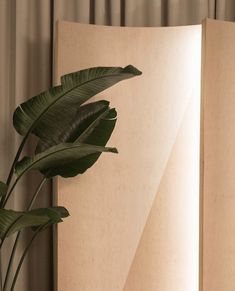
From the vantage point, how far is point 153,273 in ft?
5.53

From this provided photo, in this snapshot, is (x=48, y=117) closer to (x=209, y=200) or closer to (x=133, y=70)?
(x=133, y=70)

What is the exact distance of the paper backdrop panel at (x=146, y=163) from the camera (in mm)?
1663

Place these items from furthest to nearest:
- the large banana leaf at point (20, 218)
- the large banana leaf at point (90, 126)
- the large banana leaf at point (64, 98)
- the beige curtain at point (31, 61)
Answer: the beige curtain at point (31, 61) → the large banana leaf at point (90, 126) → the large banana leaf at point (64, 98) → the large banana leaf at point (20, 218)

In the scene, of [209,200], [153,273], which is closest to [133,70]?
[209,200]

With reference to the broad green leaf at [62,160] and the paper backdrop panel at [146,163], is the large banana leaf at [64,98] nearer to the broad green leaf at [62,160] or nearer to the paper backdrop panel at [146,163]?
the broad green leaf at [62,160]

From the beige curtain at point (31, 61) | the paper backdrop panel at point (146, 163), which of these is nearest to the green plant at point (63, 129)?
the paper backdrop panel at point (146, 163)

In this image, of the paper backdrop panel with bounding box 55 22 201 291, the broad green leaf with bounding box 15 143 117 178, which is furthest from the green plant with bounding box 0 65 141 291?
the paper backdrop panel with bounding box 55 22 201 291

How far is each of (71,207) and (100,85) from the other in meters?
0.52

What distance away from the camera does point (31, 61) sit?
6.19 feet

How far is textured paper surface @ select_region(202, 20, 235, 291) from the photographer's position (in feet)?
5.20

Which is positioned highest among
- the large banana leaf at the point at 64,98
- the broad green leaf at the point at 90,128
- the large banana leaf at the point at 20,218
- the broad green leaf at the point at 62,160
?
the large banana leaf at the point at 64,98

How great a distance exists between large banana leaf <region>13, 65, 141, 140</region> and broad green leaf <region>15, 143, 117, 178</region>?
0.14m

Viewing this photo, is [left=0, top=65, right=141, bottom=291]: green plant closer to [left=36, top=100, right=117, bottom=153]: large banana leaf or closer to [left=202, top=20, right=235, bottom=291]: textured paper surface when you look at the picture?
[left=36, top=100, right=117, bottom=153]: large banana leaf

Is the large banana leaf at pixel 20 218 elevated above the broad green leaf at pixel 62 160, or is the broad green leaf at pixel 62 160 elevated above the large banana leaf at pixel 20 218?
the broad green leaf at pixel 62 160
